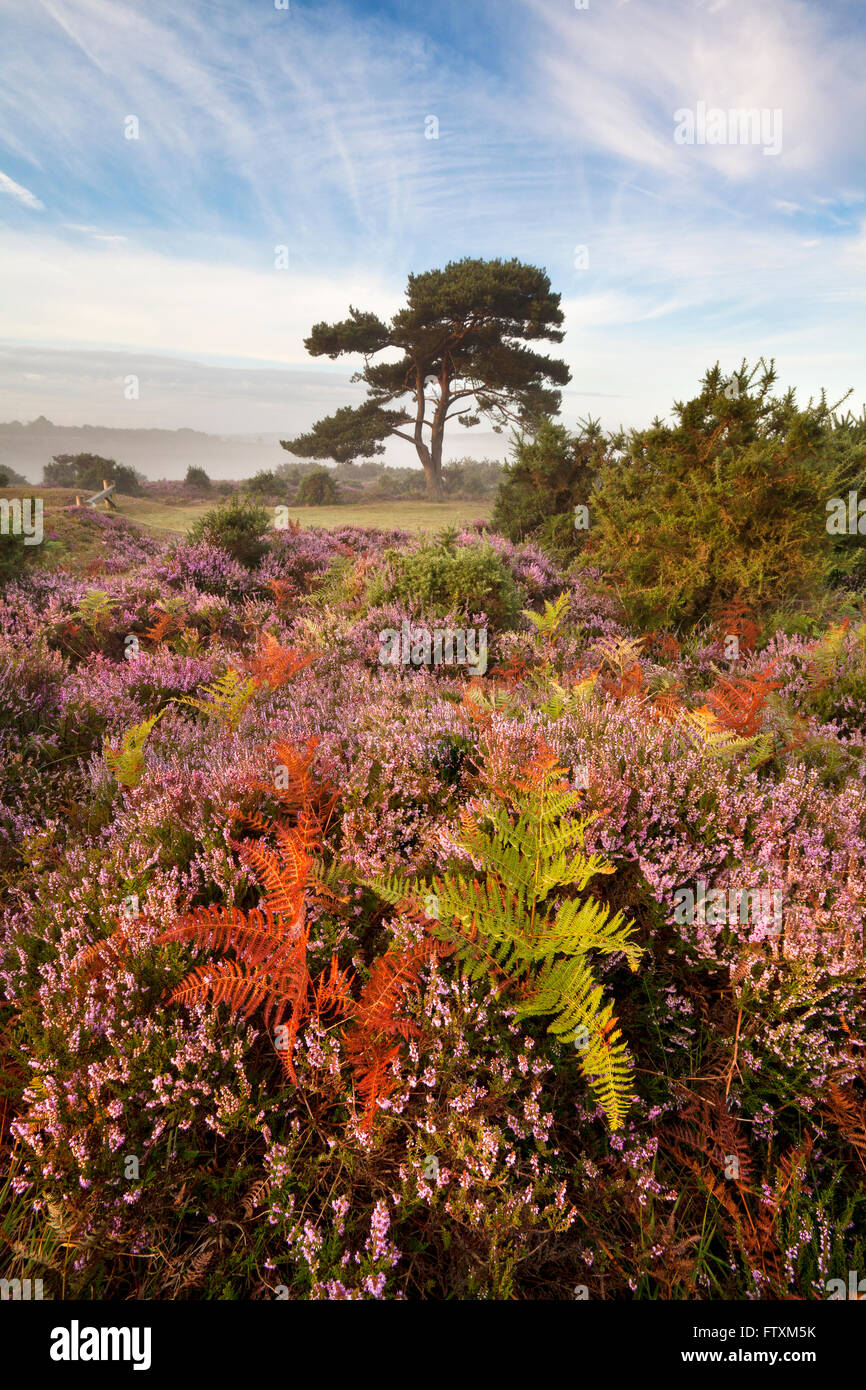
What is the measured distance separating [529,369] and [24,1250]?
103 ft

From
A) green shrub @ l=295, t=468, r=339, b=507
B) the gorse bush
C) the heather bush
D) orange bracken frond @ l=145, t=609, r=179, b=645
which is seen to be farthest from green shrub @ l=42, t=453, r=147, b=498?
the heather bush

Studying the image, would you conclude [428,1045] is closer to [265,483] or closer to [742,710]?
[742,710]

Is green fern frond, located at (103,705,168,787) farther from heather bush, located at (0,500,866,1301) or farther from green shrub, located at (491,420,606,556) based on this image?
green shrub, located at (491,420,606,556)

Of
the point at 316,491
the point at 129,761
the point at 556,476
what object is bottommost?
the point at 129,761

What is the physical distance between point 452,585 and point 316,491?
25.2m

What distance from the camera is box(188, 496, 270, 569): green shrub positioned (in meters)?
10.2

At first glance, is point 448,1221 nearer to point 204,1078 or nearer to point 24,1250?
point 204,1078

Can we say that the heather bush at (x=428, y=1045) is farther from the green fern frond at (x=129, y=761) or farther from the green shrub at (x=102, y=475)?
the green shrub at (x=102, y=475)

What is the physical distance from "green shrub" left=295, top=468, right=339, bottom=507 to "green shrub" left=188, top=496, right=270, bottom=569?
2013 centimetres

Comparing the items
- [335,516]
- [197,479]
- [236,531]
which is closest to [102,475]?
[197,479]

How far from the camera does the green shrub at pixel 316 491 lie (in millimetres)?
29688

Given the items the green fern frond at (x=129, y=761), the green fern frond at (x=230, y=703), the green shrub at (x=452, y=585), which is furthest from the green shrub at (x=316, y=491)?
the green fern frond at (x=129, y=761)

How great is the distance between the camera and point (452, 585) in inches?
277

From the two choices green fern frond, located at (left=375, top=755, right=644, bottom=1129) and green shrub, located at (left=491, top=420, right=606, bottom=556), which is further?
green shrub, located at (left=491, top=420, right=606, bottom=556)
